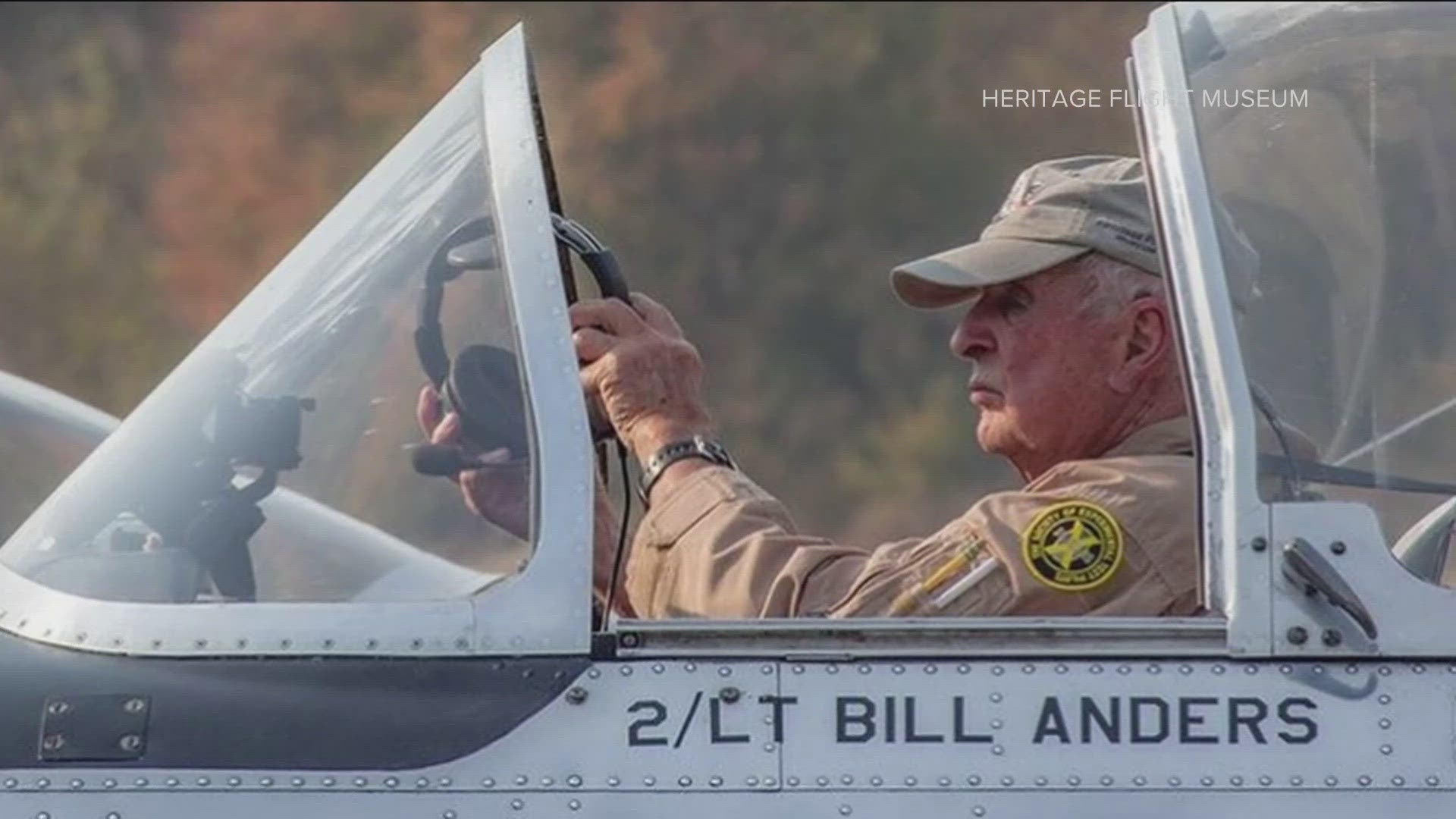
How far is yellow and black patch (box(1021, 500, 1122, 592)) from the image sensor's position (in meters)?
3.55

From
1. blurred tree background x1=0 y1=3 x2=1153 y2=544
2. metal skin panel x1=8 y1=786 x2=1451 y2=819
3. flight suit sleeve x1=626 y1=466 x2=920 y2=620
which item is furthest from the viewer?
blurred tree background x1=0 y1=3 x2=1153 y2=544

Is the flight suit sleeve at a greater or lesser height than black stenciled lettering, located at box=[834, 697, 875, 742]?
greater

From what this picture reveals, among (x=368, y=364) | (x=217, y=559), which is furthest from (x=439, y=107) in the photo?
(x=217, y=559)

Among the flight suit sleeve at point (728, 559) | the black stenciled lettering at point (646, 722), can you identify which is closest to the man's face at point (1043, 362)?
the flight suit sleeve at point (728, 559)

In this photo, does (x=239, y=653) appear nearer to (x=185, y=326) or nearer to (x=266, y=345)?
(x=266, y=345)

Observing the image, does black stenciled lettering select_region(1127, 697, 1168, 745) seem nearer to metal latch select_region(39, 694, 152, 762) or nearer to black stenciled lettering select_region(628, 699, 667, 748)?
black stenciled lettering select_region(628, 699, 667, 748)

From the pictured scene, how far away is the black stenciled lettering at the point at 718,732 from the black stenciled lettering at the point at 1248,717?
0.55 meters

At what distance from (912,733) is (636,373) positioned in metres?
0.80

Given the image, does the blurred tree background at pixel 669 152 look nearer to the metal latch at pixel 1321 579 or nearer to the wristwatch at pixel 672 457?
the wristwatch at pixel 672 457

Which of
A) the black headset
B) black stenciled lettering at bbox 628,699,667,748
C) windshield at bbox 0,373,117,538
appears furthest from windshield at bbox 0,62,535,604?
windshield at bbox 0,373,117,538

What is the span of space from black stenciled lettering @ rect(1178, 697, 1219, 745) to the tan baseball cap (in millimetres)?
846

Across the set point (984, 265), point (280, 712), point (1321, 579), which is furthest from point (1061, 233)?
point (280, 712)

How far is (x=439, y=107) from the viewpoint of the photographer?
3.94m

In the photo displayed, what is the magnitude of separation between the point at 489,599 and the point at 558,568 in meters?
0.09
